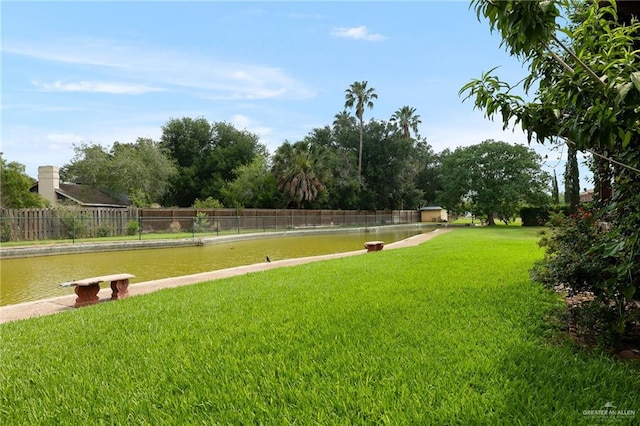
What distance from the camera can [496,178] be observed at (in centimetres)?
3350

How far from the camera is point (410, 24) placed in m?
5.00

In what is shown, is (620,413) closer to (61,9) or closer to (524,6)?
(524,6)

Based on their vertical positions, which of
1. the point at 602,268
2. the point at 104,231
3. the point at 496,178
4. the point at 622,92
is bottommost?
the point at 104,231

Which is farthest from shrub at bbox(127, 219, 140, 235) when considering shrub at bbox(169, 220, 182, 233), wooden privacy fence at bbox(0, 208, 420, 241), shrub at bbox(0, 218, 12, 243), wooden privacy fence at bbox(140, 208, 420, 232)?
shrub at bbox(0, 218, 12, 243)

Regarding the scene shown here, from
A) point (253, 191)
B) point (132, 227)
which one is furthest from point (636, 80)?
point (253, 191)

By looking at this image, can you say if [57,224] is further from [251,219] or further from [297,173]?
[297,173]

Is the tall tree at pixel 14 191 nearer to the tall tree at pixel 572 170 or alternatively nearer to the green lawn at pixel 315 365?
the green lawn at pixel 315 365

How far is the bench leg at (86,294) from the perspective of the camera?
232 inches

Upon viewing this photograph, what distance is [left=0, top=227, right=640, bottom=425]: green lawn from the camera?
7.47 ft

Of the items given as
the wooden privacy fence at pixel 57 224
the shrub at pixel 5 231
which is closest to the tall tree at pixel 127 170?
the wooden privacy fence at pixel 57 224

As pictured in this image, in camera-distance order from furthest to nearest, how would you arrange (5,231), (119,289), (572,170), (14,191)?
1. (14,191)
2. (5,231)
3. (572,170)
4. (119,289)

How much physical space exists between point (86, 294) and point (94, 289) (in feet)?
0.42

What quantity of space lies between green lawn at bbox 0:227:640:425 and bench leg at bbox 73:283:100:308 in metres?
1.04

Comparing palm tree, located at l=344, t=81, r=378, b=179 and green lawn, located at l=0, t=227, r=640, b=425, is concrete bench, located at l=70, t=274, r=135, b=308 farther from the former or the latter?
palm tree, located at l=344, t=81, r=378, b=179
